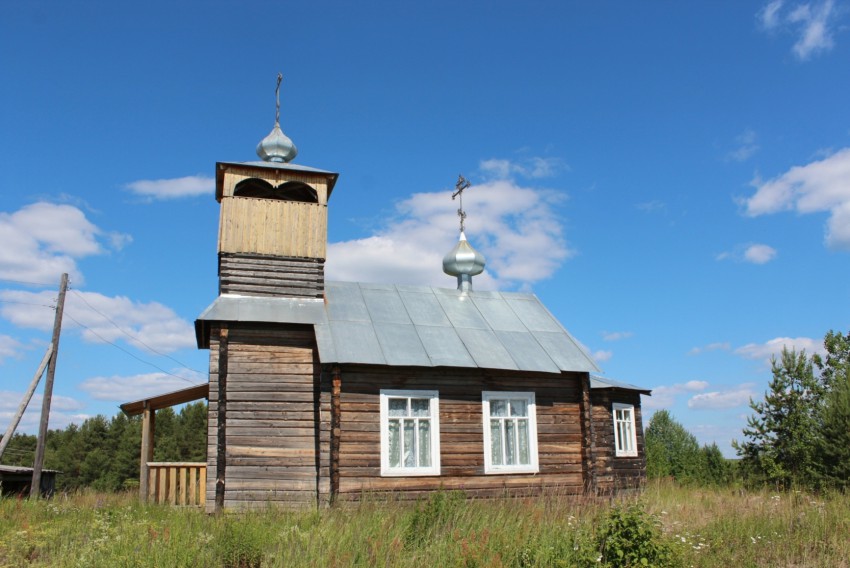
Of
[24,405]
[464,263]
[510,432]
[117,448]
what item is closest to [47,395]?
[24,405]

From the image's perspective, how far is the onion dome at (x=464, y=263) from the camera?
724 inches

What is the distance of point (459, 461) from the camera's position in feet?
46.2

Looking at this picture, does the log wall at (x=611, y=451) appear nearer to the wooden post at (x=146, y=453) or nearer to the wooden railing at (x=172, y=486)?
the wooden railing at (x=172, y=486)

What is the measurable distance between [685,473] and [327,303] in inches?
673

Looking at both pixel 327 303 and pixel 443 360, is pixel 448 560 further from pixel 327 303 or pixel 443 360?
pixel 327 303

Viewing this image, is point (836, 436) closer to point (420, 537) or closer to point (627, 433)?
point (627, 433)

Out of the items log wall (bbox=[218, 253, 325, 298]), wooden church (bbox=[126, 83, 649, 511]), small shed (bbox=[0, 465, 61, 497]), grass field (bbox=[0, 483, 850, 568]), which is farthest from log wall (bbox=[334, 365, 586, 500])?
small shed (bbox=[0, 465, 61, 497])

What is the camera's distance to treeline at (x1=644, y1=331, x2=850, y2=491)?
1833cm

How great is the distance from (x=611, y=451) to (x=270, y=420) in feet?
26.1

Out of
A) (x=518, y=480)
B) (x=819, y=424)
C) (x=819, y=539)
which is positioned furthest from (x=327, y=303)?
(x=819, y=424)

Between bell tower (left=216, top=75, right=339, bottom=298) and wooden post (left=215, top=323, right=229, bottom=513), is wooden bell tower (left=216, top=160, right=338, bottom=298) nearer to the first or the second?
bell tower (left=216, top=75, right=339, bottom=298)

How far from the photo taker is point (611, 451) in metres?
16.8

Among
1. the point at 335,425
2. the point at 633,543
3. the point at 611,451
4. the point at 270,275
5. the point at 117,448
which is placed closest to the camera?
the point at 633,543

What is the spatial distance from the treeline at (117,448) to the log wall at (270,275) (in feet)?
115
